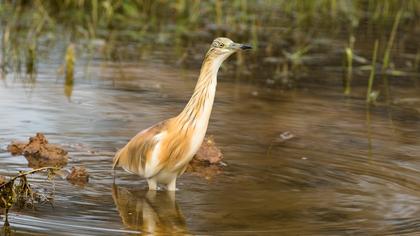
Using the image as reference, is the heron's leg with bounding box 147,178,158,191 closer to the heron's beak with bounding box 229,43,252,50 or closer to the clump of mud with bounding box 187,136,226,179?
the clump of mud with bounding box 187,136,226,179

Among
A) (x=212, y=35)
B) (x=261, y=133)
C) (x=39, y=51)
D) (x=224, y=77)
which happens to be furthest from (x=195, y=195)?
(x=212, y=35)

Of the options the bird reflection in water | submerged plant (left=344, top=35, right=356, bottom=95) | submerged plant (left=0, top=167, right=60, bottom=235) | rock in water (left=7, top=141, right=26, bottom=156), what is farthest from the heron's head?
submerged plant (left=344, top=35, right=356, bottom=95)

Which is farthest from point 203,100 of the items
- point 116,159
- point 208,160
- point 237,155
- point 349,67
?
point 349,67

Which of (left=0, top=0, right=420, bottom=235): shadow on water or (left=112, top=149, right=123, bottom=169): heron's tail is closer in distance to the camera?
(left=0, top=0, right=420, bottom=235): shadow on water

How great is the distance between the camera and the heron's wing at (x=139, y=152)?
7108mm

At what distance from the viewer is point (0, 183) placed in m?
6.36

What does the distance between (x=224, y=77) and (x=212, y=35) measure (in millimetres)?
2230

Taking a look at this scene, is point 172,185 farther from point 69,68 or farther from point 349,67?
point 349,67

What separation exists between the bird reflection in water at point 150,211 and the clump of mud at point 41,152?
2.09 ft

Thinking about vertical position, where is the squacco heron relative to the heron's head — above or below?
below

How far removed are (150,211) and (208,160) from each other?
125 cm

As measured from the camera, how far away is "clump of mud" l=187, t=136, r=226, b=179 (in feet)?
25.6

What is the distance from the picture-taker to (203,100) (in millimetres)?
7066

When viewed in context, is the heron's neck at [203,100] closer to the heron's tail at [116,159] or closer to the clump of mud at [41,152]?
the heron's tail at [116,159]
